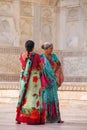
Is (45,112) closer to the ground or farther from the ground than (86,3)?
closer to the ground

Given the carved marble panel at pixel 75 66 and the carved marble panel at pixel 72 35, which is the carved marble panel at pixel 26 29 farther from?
the carved marble panel at pixel 75 66

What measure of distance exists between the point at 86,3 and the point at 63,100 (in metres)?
4.21

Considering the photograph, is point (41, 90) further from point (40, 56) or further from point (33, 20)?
point (33, 20)

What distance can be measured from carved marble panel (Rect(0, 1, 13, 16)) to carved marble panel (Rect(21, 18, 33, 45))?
44cm

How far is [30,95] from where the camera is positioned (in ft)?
17.7

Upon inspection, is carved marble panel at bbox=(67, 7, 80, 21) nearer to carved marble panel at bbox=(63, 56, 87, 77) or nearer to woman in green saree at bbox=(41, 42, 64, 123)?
carved marble panel at bbox=(63, 56, 87, 77)

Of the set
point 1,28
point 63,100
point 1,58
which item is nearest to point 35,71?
point 63,100

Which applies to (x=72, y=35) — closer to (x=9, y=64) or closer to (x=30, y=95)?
(x=9, y=64)

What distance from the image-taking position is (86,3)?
13.4 metres

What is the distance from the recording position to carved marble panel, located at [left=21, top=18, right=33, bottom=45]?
527 inches

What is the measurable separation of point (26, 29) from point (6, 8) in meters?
0.84

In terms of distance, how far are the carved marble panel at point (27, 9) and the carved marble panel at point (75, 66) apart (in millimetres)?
1810

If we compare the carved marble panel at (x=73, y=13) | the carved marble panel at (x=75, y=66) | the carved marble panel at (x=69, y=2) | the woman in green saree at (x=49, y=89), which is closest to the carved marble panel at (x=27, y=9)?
the carved marble panel at (x=69, y=2)

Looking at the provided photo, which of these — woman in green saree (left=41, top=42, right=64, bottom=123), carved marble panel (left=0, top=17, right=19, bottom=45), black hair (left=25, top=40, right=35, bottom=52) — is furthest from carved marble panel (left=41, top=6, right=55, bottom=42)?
black hair (left=25, top=40, right=35, bottom=52)
